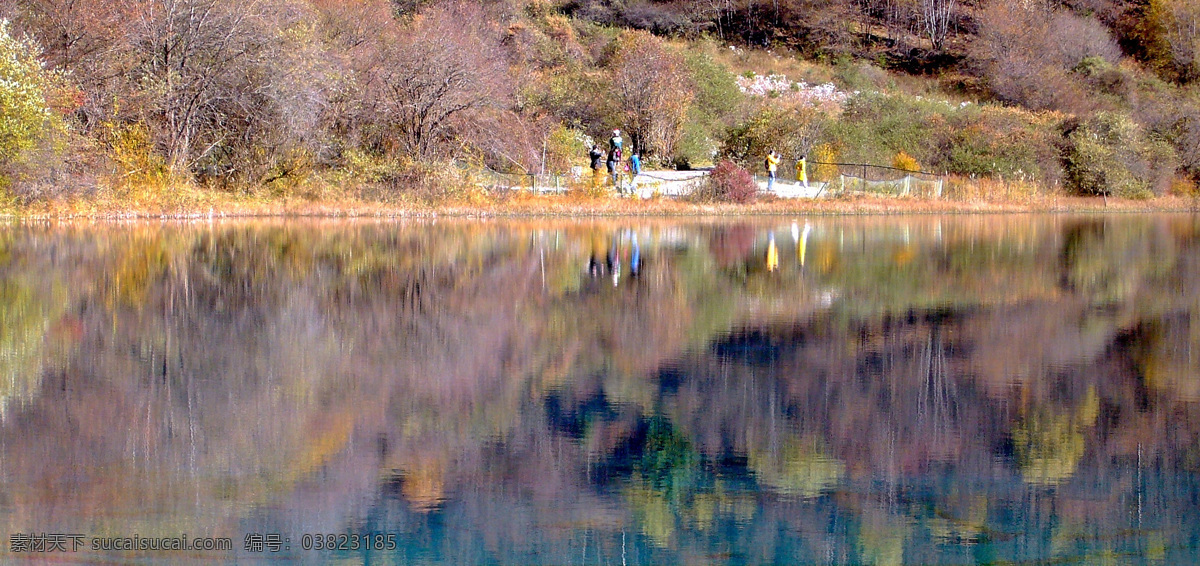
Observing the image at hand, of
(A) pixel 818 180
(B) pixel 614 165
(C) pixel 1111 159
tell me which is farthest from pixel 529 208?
(C) pixel 1111 159

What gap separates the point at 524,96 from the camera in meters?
47.2

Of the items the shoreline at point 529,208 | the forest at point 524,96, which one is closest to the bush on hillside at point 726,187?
the shoreline at point 529,208

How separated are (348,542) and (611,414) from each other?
10.6 feet

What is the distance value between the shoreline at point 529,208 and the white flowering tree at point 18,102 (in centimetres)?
307

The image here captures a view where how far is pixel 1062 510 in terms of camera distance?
7.06m

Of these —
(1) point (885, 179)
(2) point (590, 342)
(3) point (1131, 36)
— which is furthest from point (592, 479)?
(3) point (1131, 36)

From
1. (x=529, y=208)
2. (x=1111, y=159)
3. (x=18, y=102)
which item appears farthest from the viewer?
(x=1111, y=159)

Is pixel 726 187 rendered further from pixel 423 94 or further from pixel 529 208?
pixel 423 94

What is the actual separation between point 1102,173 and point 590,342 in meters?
40.4

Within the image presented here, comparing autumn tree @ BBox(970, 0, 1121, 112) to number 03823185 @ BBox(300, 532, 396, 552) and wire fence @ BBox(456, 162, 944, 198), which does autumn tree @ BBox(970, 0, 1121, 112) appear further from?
number 03823185 @ BBox(300, 532, 396, 552)

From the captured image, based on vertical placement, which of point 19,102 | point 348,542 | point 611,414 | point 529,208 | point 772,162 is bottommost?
point 348,542

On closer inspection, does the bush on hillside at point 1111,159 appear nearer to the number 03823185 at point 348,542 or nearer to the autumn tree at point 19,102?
the autumn tree at point 19,102

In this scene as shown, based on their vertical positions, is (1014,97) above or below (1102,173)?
above

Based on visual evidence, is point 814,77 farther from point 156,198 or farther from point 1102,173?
point 156,198
